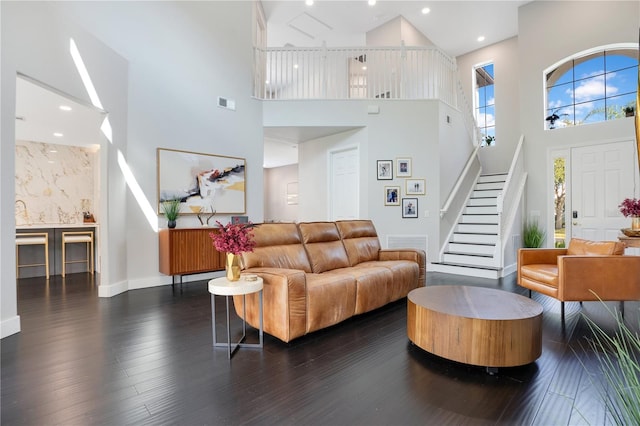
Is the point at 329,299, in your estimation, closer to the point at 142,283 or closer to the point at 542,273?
the point at 542,273

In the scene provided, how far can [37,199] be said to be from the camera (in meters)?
5.86

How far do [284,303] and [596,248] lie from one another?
3.64 metres

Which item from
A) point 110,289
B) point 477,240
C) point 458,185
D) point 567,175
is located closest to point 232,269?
point 110,289

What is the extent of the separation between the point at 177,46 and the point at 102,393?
16.7 ft

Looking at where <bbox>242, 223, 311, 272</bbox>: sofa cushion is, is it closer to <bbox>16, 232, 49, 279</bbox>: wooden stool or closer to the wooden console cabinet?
the wooden console cabinet

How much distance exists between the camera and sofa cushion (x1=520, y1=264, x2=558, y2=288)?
329 centimetres

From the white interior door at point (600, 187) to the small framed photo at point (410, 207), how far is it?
3.08 metres

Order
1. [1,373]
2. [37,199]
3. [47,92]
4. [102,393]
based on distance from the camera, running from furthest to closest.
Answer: [37,199]
[47,92]
[1,373]
[102,393]

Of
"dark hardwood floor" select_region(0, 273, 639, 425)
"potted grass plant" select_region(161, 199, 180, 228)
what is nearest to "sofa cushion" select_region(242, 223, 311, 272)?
"dark hardwood floor" select_region(0, 273, 639, 425)

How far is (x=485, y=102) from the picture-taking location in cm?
870

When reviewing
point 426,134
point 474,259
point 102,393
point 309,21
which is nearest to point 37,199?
point 102,393

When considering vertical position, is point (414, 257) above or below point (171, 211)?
below

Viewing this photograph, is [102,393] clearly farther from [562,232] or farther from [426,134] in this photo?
[562,232]

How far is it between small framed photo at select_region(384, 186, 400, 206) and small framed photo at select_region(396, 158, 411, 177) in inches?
11.3
